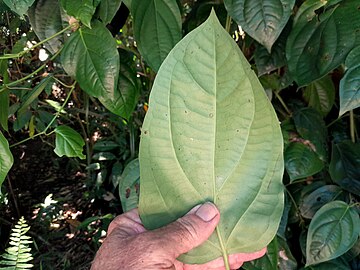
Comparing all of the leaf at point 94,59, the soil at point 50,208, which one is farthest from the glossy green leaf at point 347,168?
the soil at point 50,208

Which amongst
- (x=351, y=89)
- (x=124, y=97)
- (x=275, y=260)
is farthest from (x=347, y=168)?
(x=124, y=97)

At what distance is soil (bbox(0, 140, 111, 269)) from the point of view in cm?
176

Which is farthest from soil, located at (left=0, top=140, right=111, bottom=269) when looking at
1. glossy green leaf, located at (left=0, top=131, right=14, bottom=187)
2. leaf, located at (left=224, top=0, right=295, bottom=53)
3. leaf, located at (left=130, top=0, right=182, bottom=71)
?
leaf, located at (left=224, top=0, right=295, bottom=53)

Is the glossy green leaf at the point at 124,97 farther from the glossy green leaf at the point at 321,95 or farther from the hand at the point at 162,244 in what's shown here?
the glossy green leaf at the point at 321,95

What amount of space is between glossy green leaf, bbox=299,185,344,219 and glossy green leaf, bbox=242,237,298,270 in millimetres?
78

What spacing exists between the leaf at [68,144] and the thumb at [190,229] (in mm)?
284

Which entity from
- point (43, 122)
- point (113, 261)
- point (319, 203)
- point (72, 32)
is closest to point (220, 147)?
point (113, 261)

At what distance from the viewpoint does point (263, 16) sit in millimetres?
580

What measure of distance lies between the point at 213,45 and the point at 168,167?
136 mm

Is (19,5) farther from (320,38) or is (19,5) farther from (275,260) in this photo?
(275,260)

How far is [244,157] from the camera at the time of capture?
0.48 meters

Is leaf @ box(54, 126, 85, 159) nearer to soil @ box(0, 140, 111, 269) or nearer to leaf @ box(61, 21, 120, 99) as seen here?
leaf @ box(61, 21, 120, 99)

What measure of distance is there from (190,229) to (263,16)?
27 cm

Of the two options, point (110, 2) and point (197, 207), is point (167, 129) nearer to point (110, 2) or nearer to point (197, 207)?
point (197, 207)
